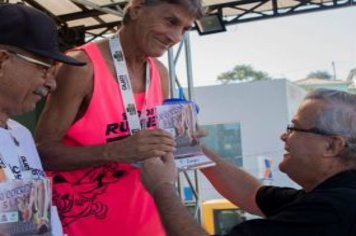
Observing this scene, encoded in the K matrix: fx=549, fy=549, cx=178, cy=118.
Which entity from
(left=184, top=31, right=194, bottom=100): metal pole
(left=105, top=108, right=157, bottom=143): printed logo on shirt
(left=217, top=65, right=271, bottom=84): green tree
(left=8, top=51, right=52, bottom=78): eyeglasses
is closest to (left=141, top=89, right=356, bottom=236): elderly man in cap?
(left=105, top=108, right=157, bottom=143): printed logo on shirt

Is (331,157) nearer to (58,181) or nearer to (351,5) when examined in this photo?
(58,181)

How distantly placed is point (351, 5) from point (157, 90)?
6173mm

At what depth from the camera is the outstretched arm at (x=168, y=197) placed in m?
1.41

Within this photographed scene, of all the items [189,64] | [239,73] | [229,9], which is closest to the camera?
[189,64]

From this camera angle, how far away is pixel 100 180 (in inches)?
63.8

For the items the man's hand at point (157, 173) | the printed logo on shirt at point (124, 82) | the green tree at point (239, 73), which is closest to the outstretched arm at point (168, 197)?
the man's hand at point (157, 173)

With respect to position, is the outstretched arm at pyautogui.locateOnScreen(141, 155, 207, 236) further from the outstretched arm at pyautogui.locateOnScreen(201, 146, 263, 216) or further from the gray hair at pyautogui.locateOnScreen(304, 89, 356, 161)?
the outstretched arm at pyautogui.locateOnScreen(201, 146, 263, 216)

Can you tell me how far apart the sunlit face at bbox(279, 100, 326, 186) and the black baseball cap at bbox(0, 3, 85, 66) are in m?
0.73

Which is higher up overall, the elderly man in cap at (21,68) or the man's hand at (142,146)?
the elderly man in cap at (21,68)

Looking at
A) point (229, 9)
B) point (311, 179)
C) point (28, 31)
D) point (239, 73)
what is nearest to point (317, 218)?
point (311, 179)

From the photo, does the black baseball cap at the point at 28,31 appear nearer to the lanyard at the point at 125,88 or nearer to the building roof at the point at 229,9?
the lanyard at the point at 125,88

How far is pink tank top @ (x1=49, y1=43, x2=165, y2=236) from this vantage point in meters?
1.60

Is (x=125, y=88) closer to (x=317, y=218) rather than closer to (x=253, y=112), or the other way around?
(x=317, y=218)

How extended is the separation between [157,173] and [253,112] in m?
13.5
